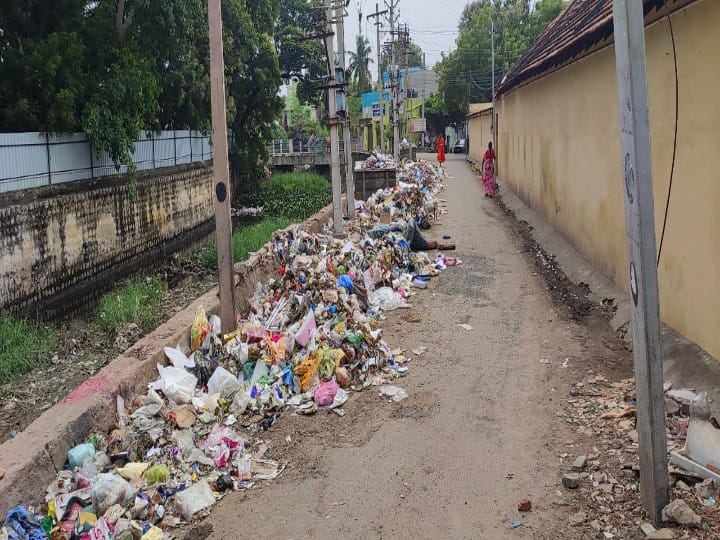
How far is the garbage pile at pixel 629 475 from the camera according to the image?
12.5 ft

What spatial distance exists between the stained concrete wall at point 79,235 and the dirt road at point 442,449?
744 centimetres

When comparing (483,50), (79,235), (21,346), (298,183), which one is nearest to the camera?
(21,346)

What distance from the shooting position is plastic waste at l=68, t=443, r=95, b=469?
16.9 ft

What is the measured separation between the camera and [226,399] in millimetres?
6387

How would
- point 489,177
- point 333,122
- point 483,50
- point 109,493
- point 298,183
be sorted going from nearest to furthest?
1. point 109,493
2. point 333,122
3. point 489,177
4. point 298,183
5. point 483,50

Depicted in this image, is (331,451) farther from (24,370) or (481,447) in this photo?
(24,370)

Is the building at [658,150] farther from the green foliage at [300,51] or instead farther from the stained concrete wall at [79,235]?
the green foliage at [300,51]

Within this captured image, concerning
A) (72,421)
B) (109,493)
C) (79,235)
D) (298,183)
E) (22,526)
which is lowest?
(22,526)

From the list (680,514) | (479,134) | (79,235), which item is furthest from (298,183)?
(680,514)

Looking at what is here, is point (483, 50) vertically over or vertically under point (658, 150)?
over

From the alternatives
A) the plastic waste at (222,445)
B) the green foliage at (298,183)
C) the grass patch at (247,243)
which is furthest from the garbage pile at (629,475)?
the green foliage at (298,183)

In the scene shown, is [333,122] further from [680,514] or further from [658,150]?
[680,514]

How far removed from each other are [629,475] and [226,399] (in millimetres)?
3462

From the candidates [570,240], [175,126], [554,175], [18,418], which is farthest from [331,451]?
[175,126]
